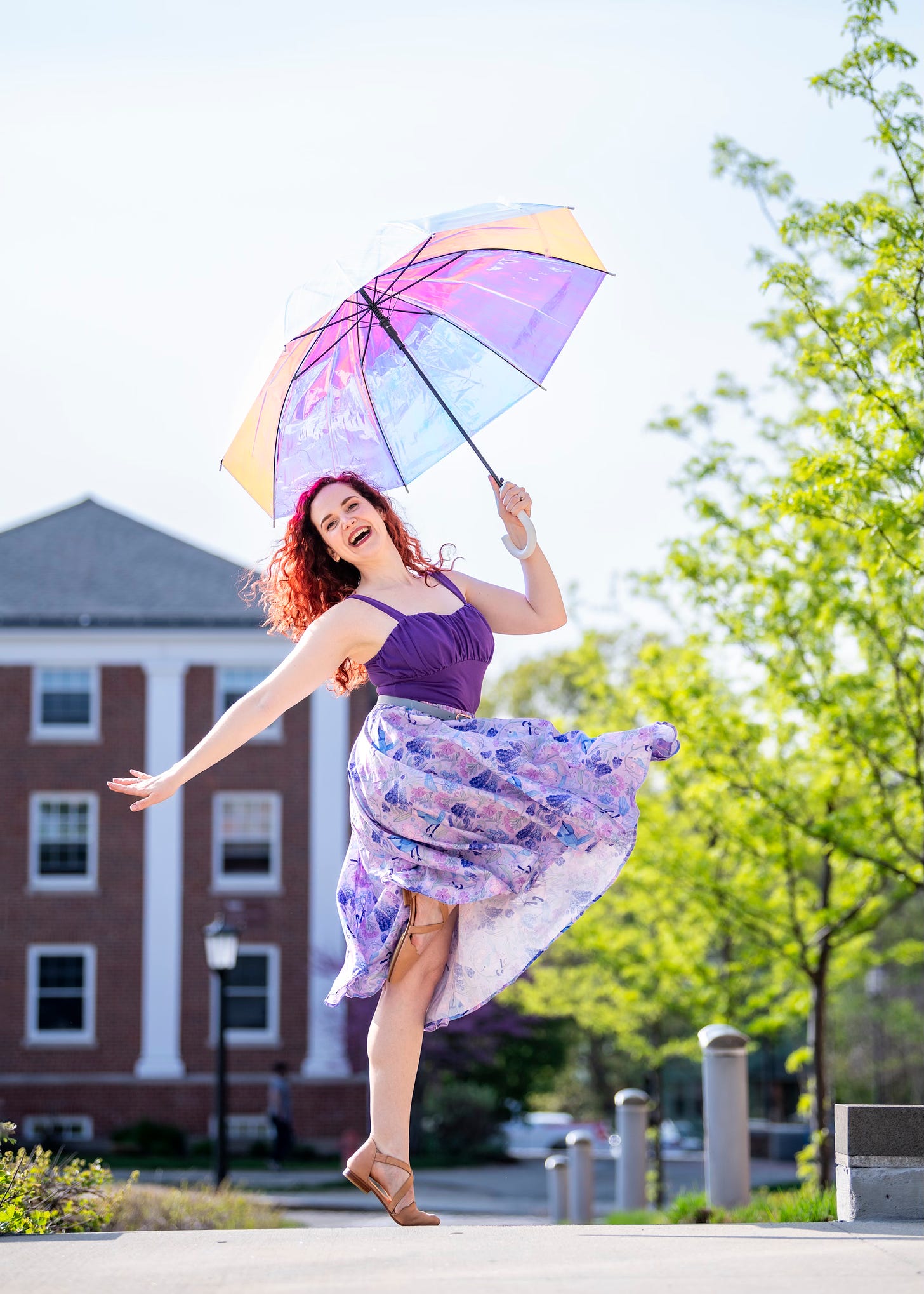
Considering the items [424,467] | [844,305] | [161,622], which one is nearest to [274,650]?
[161,622]

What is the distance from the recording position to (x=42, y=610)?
30.9 m

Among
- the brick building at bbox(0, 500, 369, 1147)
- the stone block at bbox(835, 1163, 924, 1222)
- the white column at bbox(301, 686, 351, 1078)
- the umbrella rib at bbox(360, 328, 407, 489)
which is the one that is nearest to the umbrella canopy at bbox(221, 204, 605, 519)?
the umbrella rib at bbox(360, 328, 407, 489)

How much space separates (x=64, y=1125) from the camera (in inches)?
1127

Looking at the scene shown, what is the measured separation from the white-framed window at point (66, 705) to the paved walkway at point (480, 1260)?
1055 inches

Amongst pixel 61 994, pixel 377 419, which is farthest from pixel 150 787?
pixel 61 994

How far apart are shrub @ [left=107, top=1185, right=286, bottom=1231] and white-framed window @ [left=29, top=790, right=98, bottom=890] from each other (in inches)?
749

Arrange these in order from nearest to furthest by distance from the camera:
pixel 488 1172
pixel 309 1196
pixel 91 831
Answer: pixel 309 1196 → pixel 488 1172 → pixel 91 831

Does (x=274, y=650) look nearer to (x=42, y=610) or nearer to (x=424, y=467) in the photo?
(x=42, y=610)

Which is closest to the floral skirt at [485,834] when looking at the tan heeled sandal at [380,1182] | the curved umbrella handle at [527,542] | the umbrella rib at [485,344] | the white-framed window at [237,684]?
the tan heeled sandal at [380,1182]

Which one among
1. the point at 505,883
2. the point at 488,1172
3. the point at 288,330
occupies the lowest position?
the point at 488,1172

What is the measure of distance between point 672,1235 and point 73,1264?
1632 mm

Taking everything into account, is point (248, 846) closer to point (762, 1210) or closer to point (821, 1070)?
point (821, 1070)

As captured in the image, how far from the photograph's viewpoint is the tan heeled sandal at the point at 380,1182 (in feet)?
13.9

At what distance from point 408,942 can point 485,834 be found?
Result: 1.27 ft
